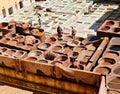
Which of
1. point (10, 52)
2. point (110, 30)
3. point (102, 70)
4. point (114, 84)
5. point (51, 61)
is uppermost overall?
point (110, 30)

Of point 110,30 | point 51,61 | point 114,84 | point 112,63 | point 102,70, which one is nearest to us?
point 114,84

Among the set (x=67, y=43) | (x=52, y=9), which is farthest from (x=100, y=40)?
(x=52, y=9)

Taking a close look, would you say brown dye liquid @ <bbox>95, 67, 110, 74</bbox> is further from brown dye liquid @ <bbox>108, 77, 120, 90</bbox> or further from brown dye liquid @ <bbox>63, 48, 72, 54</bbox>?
brown dye liquid @ <bbox>63, 48, 72, 54</bbox>

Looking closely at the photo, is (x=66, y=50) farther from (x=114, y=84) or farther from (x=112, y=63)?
(x=114, y=84)

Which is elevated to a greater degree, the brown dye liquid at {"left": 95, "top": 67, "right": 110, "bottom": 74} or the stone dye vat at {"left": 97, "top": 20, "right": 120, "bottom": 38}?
the stone dye vat at {"left": 97, "top": 20, "right": 120, "bottom": 38}

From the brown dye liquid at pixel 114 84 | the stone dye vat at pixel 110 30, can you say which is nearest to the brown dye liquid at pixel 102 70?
the brown dye liquid at pixel 114 84

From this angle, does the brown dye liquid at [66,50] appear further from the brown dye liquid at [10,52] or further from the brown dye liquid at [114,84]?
the brown dye liquid at [114,84]

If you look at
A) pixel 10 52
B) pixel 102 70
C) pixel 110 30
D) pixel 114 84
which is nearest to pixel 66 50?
pixel 110 30

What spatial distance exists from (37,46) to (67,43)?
2405 mm

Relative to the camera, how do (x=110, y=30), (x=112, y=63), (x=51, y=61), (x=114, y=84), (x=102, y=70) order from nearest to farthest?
1. (x=114, y=84)
2. (x=102, y=70)
3. (x=112, y=63)
4. (x=51, y=61)
5. (x=110, y=30)

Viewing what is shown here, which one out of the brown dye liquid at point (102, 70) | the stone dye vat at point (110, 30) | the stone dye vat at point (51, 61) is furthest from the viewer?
the stone dye vat at point (110, 30)

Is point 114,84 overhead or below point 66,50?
below

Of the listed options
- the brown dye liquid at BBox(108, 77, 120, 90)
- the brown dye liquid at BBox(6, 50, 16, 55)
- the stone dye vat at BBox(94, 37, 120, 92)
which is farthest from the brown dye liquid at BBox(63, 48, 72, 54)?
the brown dye liquid at BBox(108, 77, 120, 90)

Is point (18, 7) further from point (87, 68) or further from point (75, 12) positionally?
point (87, 68)
